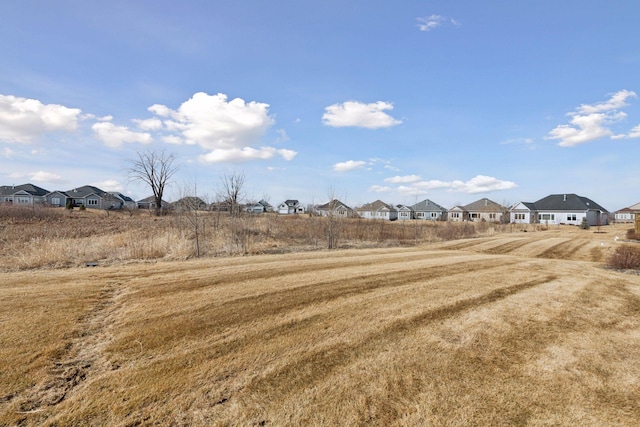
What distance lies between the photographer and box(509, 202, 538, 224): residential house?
51.8 metres

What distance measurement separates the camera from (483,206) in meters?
61.4

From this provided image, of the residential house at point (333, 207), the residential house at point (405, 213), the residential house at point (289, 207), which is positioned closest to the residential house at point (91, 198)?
the residential house at point (289, 207)

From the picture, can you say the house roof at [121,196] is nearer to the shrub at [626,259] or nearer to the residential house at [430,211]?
the residential house at [430,211]

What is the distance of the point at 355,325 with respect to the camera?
486cm

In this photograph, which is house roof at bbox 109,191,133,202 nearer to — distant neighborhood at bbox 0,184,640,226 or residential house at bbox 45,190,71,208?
distant neighborhood at bbox 0,184,640,226

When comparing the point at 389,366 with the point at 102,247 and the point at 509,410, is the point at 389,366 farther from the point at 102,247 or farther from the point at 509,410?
the point at 102,247

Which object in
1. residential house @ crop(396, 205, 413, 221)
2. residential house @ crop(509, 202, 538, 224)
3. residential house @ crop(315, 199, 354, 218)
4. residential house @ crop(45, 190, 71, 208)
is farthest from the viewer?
residential house @ crop(396, 205, 413, 221)

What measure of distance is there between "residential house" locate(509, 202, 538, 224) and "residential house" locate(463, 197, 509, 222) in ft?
8.25

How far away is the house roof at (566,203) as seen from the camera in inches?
1834

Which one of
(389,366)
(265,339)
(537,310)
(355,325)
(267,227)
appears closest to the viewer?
(389,366)

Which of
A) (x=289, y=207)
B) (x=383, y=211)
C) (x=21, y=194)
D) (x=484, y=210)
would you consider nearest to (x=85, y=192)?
(x=21, y=194)

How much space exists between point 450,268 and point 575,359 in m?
5.61

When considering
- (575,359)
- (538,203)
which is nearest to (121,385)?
(575,359)

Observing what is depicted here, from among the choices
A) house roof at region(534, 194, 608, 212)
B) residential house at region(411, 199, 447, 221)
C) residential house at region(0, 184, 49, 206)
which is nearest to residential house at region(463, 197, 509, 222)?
residential house at region(411, 199, 447, 221)
